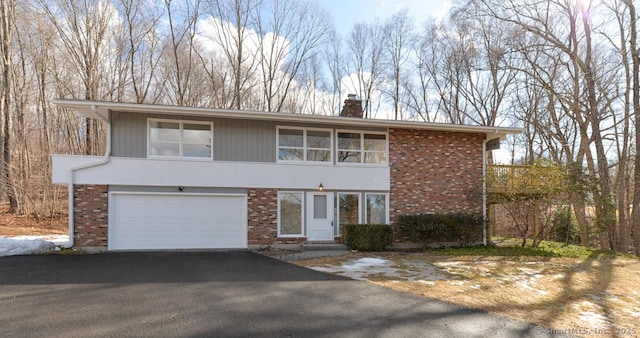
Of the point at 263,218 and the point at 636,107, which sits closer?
the point at 263,218

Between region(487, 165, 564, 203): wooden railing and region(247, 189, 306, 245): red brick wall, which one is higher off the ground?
region(487, 165, 564, 203): wooden railing

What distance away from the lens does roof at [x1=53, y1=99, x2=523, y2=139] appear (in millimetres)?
9859

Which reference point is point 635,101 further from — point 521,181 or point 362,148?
point 362,148

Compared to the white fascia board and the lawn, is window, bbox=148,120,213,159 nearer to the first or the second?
the white fascia board

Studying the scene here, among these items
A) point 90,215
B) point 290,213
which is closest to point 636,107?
point 290,213

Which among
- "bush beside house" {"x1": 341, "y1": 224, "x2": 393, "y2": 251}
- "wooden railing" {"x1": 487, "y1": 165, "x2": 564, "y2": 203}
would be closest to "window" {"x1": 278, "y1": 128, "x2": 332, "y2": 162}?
"bush beside house" {"x1": 341, "y1": 224, "x2": 393, "y2": 251}

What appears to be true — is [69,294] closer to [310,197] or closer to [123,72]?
[310,197]

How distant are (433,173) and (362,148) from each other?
265 cm

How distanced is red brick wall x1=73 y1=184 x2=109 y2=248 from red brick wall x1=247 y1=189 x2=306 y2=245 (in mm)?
4035

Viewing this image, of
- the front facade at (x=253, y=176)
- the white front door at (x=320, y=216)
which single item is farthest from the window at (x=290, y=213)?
the white front door at (x=320, y=216)

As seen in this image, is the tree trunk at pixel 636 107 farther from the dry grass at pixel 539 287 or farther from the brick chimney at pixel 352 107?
the brick chimney at pixel 352 107

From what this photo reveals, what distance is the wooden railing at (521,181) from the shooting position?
38.3 feet

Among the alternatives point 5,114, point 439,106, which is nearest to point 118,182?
point 5,114

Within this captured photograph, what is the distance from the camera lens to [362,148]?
12.2m
